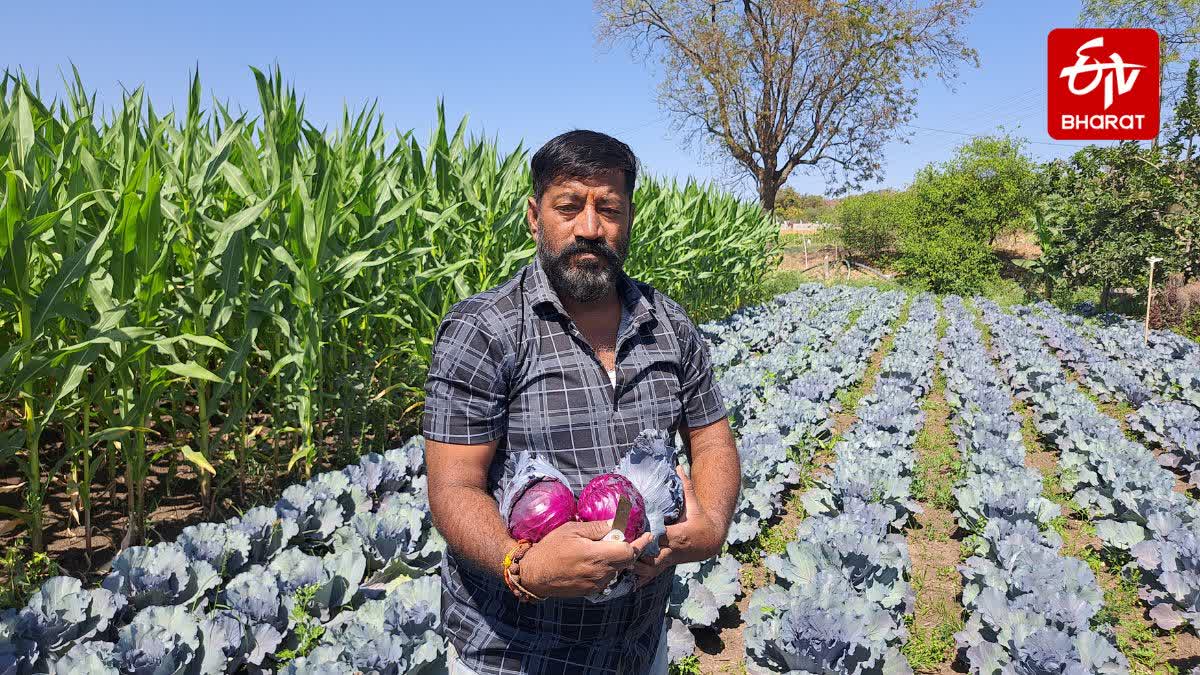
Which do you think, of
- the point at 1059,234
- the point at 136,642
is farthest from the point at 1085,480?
the point at 1059,234

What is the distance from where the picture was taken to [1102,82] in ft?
44.0

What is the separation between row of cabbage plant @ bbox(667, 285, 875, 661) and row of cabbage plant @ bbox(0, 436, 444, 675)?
115 centimetres

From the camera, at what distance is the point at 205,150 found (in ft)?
13.9

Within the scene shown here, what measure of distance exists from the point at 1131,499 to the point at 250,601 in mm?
4886

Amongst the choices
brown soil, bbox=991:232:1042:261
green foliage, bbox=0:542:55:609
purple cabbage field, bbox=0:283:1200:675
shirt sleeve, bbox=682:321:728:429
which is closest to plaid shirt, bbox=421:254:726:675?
shirt sleeve, bbox=682:321:728:429

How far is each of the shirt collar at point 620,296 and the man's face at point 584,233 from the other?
2 centimetres

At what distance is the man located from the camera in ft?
4.30

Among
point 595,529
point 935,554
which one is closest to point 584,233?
point 595,529

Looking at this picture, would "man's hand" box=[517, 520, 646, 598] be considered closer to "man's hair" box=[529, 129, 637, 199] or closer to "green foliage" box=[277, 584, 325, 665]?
"man's hair" box=[529, 129, 637, 199]

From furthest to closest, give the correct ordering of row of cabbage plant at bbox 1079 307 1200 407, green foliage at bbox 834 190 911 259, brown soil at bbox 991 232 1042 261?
brown soil at bbox 991 232 1042 261 → green foliage at bbox 834 190 911 259 → row of cabbage plant at bbox 1079 307 1200 407

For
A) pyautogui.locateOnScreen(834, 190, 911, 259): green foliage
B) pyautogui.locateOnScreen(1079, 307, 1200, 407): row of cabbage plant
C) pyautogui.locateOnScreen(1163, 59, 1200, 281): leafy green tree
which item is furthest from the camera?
pyautogui.locateOnScreen(834, 190, 911, 259): green foliage

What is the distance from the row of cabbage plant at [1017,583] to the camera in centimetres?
262

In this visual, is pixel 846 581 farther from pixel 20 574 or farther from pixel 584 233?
pixel 20 574

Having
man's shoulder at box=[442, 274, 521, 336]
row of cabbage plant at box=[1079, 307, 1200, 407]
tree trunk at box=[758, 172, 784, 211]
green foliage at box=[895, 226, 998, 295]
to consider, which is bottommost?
row of cabbage plant at box=[1079, 307, 1200, 407]
